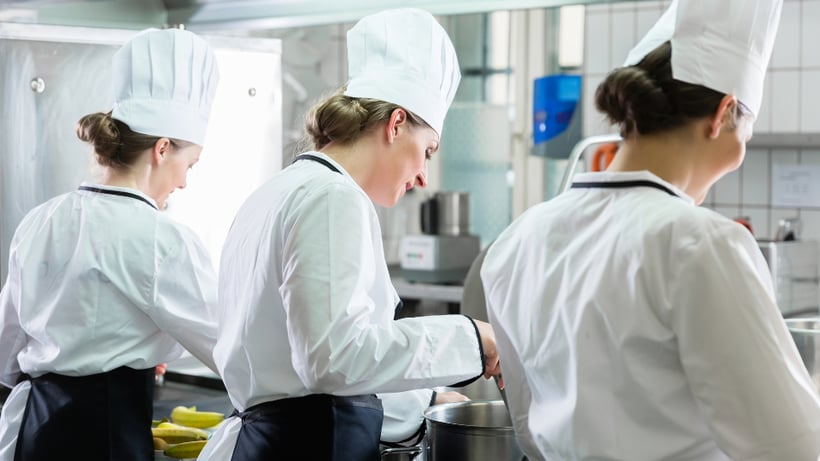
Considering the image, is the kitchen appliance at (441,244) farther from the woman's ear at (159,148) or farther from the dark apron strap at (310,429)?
the dark apron strap at (310,429)

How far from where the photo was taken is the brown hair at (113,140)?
87.0 inches

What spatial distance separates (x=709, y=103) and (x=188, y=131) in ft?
4.14

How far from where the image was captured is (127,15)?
10.3 ft

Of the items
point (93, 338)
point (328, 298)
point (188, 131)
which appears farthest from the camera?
point (188, 131)

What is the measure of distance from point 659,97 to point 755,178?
3.35 metres

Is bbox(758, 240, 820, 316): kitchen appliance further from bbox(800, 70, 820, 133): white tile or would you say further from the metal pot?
the metal pot

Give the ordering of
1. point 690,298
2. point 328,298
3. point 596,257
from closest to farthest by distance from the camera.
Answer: point 690,298 → point 596,257 → point 328,298

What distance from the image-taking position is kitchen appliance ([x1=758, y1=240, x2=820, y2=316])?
3598mm

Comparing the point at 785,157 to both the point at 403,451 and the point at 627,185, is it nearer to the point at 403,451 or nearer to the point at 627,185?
the point at 403,451

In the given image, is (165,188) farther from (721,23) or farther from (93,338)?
(721,23)

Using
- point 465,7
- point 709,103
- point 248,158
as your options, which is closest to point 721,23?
point 709,103

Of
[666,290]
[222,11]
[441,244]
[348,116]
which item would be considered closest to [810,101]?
[441,244]

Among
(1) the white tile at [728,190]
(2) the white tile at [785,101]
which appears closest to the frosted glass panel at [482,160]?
(1) the white tile at [728,190]

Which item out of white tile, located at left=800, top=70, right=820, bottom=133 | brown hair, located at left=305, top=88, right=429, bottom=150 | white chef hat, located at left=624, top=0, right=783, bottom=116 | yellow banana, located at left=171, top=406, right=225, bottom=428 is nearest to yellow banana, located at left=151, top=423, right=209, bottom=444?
yellow banana, located at left=171, top=406, right=225, bottom=428
